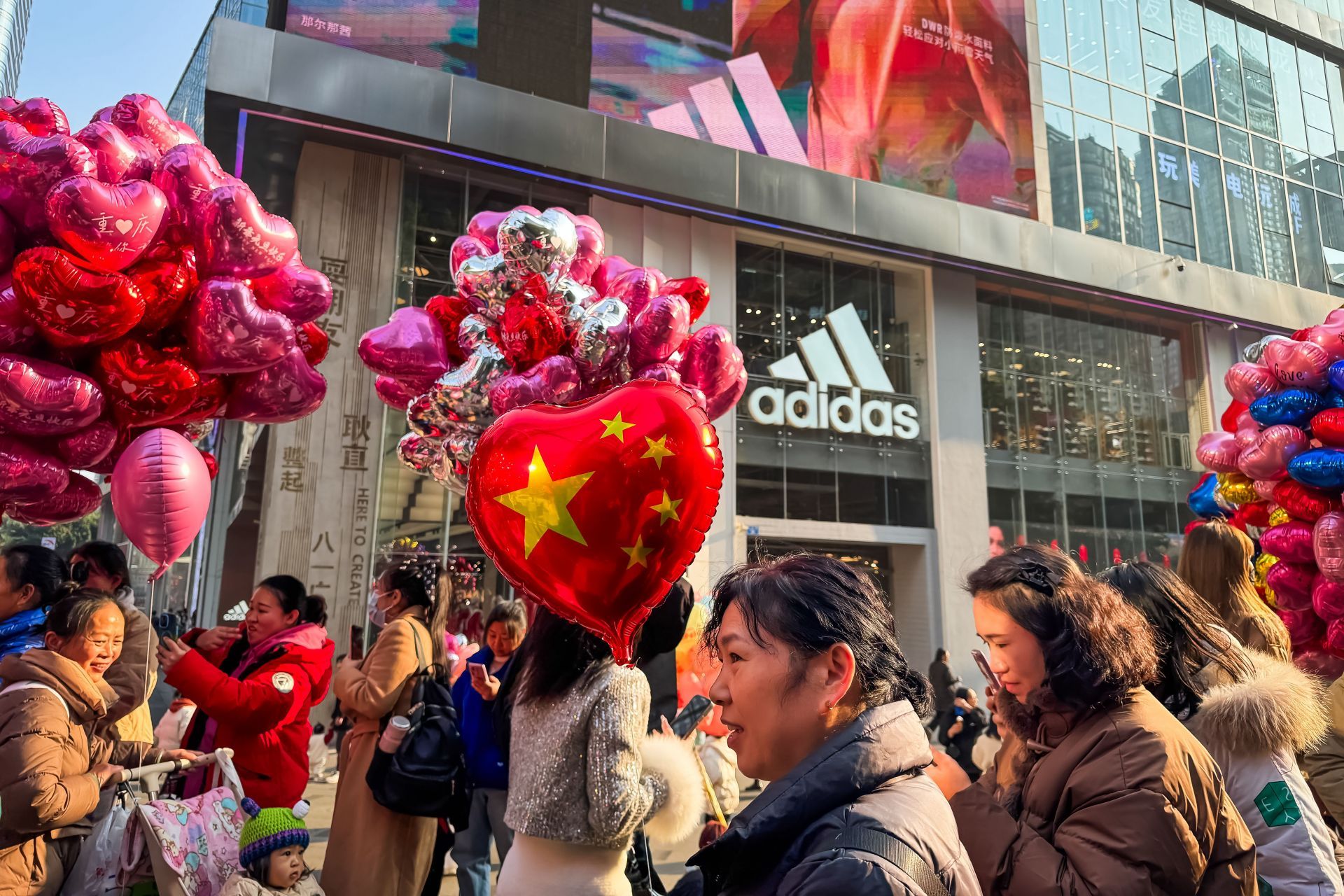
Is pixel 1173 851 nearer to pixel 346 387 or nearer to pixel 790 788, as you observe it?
pixel 790 788

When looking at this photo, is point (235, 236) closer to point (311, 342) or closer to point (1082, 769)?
point (311, 342)

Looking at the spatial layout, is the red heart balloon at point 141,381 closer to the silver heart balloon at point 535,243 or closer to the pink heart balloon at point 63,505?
the pink heart balloon at point 63,505

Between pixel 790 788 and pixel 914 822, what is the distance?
161 mm

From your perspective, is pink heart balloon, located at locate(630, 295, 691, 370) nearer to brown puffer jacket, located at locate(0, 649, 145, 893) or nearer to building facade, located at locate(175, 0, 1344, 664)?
brown puffer jacket, located at locate(0, 649, 145, 893)

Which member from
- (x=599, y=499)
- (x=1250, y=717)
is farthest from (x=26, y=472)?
(x=1250, y=717)

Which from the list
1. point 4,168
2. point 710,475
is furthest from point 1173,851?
point 4,168

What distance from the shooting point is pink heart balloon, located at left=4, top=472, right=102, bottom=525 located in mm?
3381

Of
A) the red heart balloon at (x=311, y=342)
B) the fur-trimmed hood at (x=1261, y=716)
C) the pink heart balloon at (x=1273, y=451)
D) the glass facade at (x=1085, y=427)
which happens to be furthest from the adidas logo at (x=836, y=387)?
the fur-trimmed hood at (x=1261, y=716)

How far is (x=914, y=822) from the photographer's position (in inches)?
45.9

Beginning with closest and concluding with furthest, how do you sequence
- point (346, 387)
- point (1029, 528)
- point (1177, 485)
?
point (346, 387)
point (1029, 528)
point (1177, 485)

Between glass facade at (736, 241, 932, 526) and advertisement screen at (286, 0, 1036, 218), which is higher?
advertisement screen at (286, 0, 1036, 218)

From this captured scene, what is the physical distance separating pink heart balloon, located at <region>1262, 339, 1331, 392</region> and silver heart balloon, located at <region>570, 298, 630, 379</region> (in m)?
3.96

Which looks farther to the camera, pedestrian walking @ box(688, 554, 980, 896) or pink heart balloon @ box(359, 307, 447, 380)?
pink heart balloon @ box(359, 307, 447, 380)

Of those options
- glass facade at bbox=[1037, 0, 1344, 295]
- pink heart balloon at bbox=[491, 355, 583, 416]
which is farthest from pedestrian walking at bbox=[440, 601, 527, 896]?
glass facade at bbox=[1037, 0, 1344, 295]
